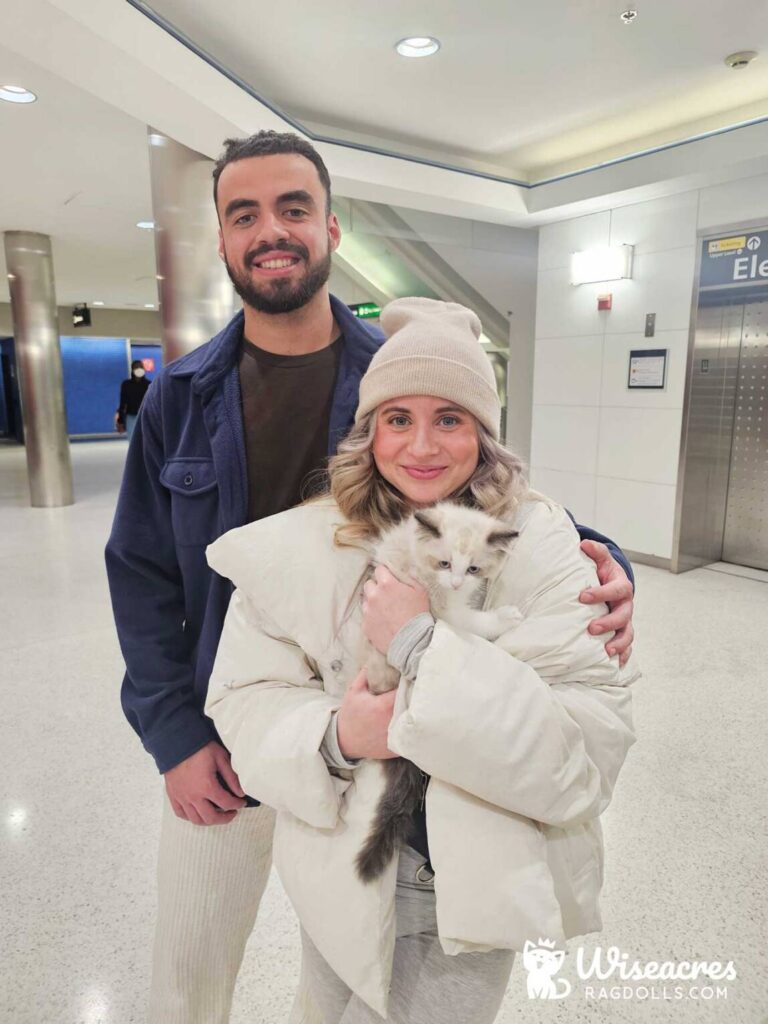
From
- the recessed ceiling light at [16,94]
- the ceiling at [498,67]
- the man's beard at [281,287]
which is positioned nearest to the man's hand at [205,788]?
the man's beard at [281,287]

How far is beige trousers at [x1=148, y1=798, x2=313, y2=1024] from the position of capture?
1.50 meters

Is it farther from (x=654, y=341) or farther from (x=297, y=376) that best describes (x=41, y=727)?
(x=654, y=341)

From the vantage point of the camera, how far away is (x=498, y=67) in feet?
14.3

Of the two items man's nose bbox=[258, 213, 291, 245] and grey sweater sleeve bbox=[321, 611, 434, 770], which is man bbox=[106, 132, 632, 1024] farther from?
grey sweater sleeve bbox=[321, 611, 434, 770]

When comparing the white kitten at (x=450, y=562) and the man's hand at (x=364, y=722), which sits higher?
the white kitten at (x=450, y=562)

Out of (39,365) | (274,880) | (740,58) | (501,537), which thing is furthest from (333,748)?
(39,365)

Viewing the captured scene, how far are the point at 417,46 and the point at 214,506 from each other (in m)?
4.02

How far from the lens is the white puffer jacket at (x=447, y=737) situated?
36.6 inches

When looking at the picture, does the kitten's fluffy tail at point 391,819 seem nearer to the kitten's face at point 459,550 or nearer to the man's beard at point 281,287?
the kitten's face at point 459,550

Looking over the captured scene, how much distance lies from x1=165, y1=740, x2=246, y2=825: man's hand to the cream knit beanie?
2.88 feet

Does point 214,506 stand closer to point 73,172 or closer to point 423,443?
point 423,443

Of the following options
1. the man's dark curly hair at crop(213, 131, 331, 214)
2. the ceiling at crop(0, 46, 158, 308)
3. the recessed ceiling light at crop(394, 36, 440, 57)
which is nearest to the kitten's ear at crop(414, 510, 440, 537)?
the man's dark curly hair at crop(213, 131, 331, 214)

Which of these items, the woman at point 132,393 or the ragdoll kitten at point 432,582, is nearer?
the ragdoll kitten at point 432,582

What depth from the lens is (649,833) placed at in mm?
2572
